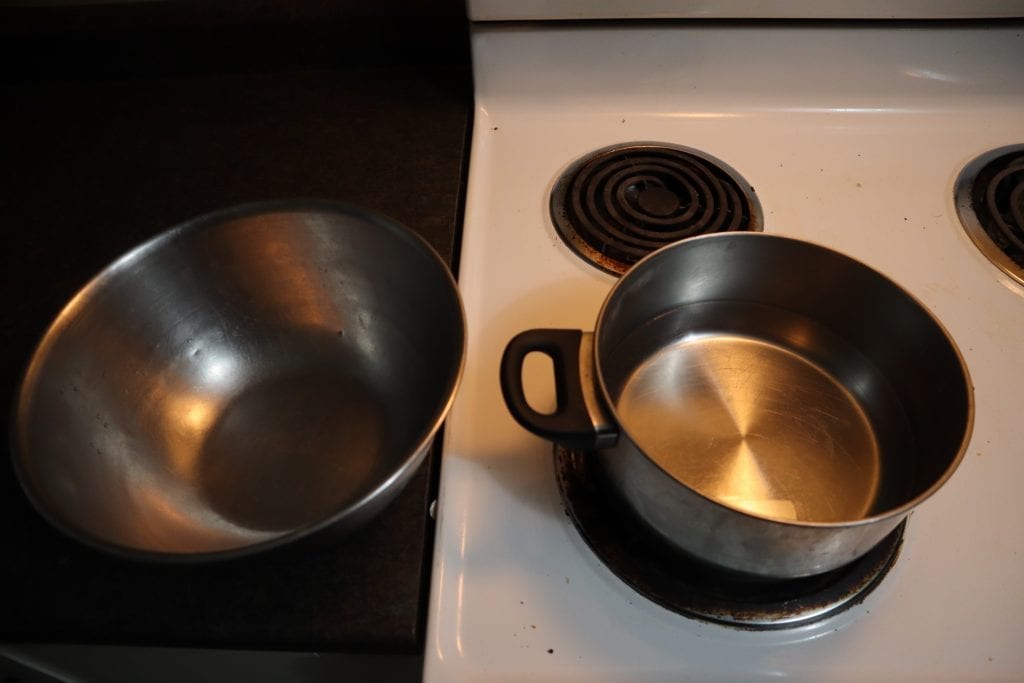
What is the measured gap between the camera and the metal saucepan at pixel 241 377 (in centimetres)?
38

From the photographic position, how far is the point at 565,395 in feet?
1.13

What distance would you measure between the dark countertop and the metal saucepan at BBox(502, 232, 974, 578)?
137 millimetres

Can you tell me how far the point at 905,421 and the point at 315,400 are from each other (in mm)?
421

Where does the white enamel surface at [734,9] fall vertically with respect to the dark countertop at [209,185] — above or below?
above

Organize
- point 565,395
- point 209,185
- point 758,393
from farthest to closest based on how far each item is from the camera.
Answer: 1. point 209,185
2. point 758,393
3. point 565,395

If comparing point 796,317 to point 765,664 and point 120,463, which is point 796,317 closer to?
point 765,664

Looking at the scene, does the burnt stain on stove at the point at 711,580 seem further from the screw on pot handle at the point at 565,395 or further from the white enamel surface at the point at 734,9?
the white enamel surface at the point at 734,9

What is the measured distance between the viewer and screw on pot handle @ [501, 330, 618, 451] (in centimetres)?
33

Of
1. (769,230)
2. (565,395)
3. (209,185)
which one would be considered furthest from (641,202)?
(209,185)

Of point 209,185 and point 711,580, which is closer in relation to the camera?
point 711,580

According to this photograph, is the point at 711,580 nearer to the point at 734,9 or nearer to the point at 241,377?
the point at 241,377

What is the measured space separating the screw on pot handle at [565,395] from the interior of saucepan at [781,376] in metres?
0.03

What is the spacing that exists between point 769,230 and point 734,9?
20 cm

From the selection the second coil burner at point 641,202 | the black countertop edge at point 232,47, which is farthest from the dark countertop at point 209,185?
the second coil burner at point 641,202
